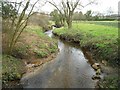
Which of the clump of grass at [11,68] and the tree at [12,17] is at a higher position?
the tree at [12,17]

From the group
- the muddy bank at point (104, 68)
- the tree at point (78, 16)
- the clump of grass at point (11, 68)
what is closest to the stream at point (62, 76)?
the clump of grass at point (11, 68)

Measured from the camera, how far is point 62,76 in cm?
1522

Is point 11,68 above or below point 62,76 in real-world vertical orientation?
above

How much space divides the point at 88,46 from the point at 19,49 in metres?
9.20

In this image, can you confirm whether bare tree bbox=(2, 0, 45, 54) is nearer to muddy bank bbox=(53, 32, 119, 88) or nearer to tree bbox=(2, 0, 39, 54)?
tree bbox=(2, 0, 39, 54)

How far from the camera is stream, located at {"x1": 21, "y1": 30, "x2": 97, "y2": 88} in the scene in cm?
1343

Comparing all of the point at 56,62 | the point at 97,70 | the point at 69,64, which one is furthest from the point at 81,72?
the point at 56,62

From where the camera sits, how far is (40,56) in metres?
20.3

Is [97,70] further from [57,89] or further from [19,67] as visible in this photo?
[19,67]

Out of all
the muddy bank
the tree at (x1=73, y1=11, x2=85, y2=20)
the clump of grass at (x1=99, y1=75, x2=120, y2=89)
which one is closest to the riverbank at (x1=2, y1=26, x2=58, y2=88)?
the muddy bank

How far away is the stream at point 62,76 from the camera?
13.4 m

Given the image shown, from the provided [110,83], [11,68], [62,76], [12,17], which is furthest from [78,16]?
[110,83]

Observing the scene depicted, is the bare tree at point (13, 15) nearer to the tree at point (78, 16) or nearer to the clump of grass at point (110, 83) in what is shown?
the clump of grass at point (110, 83)

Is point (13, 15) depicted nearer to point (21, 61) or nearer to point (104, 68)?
point (21, 61)
